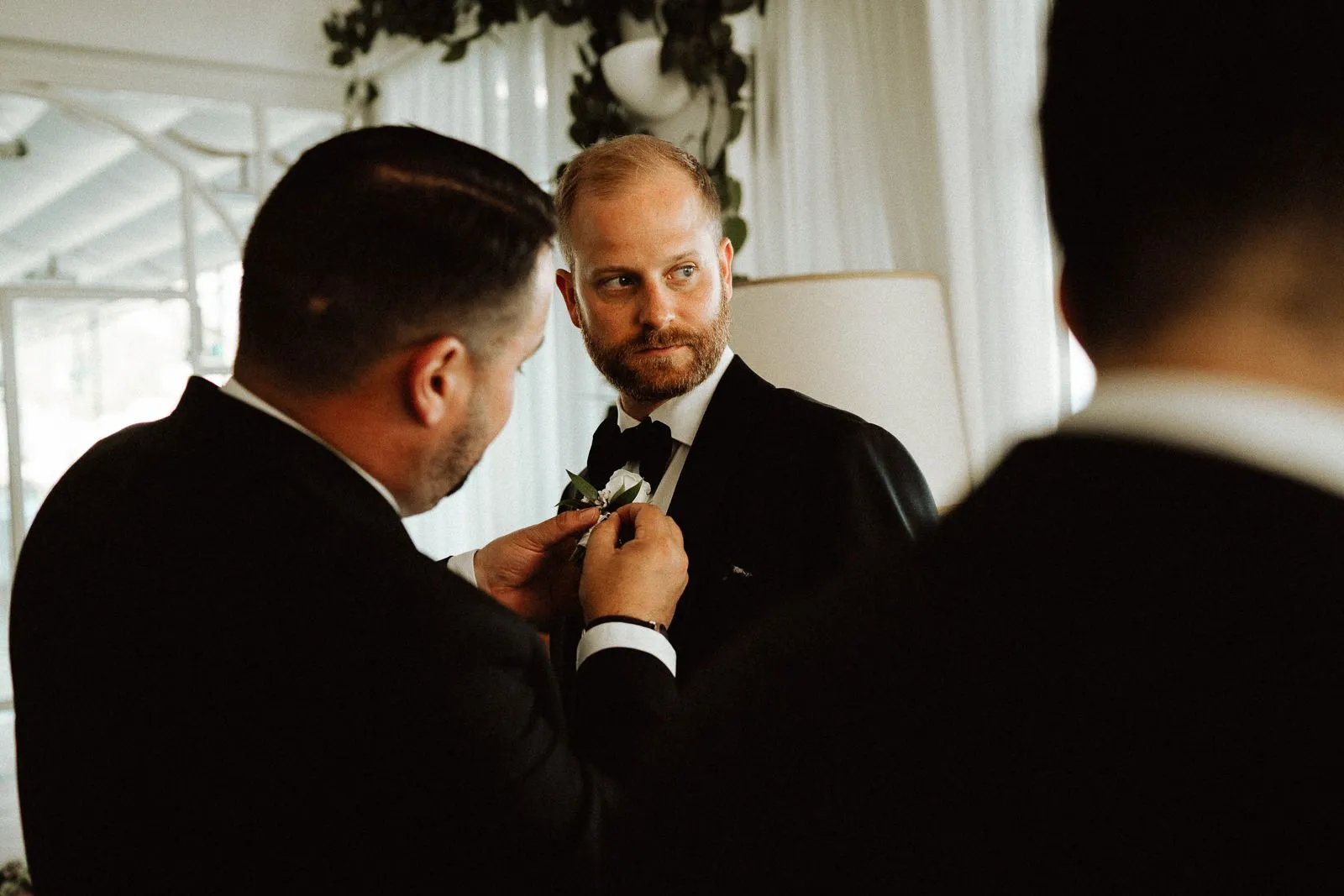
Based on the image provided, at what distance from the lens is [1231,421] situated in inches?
14.0

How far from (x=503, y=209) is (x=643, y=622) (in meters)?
0.44

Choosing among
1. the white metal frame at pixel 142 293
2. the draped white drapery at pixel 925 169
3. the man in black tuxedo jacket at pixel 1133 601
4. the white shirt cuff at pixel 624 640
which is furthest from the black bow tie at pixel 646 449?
the white metal frame at pixel 142 293

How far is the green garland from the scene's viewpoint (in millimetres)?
2590

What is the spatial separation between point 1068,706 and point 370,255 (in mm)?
648

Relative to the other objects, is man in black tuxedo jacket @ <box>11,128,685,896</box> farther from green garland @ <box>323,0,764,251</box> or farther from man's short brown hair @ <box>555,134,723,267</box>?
green garland @ <box>323,0,764,251</box>

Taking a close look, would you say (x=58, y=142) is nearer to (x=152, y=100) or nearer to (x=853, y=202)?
(x=152, y=100)

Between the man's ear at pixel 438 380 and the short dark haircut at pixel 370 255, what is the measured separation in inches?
0.4

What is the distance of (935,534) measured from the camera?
1.27ft

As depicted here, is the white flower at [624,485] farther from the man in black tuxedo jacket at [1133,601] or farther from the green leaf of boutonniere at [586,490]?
the man in black tuxedo jacket at [1133,601]

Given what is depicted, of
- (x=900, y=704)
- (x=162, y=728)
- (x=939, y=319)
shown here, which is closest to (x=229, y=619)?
(x=162, y=728)

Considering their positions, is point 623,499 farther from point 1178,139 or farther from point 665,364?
point 1178,139

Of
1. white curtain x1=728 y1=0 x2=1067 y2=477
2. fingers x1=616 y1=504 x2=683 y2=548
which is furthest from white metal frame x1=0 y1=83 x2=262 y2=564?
fingers x1=616 y1=504 x2=683 y2=548

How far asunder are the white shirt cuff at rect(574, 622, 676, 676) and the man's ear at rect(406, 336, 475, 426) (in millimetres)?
308

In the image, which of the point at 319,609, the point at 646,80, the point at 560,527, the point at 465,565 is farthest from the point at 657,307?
the point at 646,80
